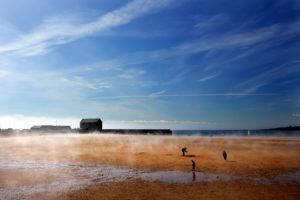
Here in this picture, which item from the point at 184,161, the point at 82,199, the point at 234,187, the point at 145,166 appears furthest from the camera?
the point at 184,161

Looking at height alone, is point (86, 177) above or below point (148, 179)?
above

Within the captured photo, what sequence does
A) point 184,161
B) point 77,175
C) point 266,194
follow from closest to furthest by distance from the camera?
point 266,194
point 77,175
point 184,161

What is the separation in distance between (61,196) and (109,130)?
124m

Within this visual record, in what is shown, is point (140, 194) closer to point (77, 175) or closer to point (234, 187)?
point (234, 187)

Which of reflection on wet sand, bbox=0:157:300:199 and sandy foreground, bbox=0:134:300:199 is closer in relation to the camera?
sandy foreground, bbox=0:134:300:199

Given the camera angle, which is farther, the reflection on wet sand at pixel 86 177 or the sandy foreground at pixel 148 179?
the reflection on wet sand at pixel 86 177

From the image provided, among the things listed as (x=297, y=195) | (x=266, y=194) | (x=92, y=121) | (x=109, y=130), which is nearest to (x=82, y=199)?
(x=266, y=194)

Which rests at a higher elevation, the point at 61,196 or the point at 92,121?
the point at 92,121

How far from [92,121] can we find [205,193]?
111 meters

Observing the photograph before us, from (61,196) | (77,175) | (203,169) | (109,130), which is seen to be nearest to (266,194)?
(203,169)

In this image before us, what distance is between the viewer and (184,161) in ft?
107

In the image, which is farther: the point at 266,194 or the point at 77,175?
the point at 77,175

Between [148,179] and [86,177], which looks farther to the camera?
[86,177]

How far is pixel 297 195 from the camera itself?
18844 mm
